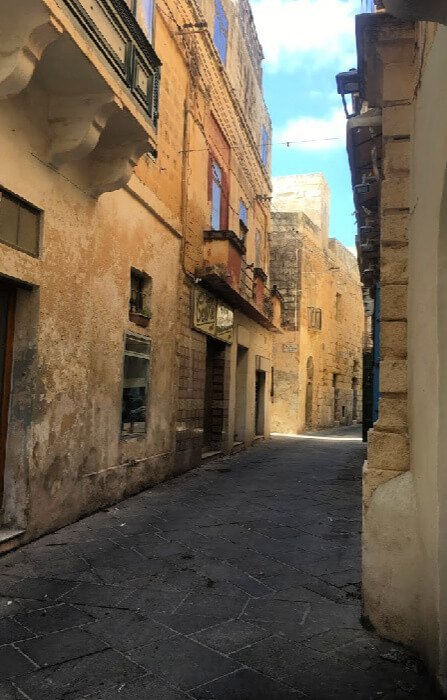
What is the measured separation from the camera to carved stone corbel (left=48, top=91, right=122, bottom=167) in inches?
205

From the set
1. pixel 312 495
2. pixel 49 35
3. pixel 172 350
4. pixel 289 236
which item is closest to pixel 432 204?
pixel 49 35

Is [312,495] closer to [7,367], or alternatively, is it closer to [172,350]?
[172,350]

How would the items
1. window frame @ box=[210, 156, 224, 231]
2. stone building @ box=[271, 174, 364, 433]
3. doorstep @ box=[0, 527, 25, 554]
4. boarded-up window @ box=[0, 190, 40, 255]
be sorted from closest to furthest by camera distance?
doorstep @ box=[0, 527, 25, 554] → boarded-up window @ box=[0, 190, 40, 255] → window frame @ box=[210, 156, 224, 231] → stone building @ box=[271, 174, 364, 433]

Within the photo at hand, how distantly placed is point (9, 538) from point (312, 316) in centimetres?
2138

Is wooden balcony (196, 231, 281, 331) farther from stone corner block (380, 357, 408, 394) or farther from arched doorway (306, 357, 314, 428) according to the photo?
arched doorway (306, 357, 314, 428)

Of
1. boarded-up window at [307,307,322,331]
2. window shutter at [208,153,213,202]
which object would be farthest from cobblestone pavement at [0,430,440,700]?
boarded-up window at [307,307,322,331]

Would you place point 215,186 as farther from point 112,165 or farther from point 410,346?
point 410,346

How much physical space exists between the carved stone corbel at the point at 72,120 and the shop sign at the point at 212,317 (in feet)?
16.6

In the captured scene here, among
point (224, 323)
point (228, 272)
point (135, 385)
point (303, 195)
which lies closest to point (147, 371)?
point (135, 385)

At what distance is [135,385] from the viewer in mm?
7656

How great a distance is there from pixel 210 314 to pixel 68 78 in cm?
651

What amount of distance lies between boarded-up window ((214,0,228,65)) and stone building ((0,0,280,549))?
0.21 meters

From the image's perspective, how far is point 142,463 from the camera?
7.77 metres

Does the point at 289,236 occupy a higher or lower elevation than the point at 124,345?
higher
